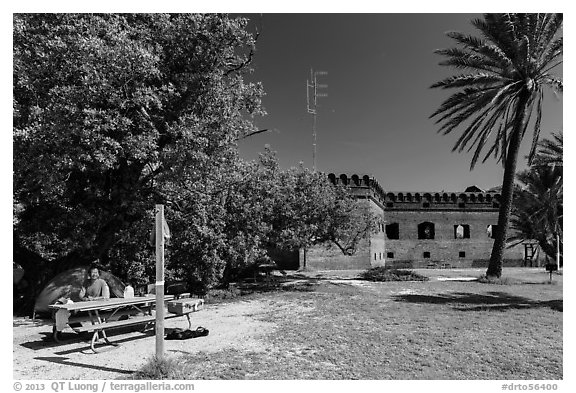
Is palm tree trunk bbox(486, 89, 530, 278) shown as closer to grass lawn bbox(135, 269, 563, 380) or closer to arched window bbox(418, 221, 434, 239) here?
grass lawn bbox(135, 269, 563, 380)

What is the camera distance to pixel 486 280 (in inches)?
728

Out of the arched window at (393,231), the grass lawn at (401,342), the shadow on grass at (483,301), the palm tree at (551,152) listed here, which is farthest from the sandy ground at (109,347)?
the arched window at (393,231)

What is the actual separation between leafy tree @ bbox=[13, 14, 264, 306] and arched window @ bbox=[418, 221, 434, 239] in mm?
29598

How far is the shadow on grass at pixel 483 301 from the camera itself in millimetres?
11203

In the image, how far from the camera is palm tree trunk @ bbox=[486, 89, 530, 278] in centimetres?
1762

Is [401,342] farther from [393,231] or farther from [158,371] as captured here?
[393,231]

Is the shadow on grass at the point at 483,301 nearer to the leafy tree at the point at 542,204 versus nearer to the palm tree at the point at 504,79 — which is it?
the palm tree at the point at 504,79

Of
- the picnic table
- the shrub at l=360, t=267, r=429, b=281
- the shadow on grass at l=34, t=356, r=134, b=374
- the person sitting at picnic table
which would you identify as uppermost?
the person sitting at picnic table

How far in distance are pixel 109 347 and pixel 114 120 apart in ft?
15.7

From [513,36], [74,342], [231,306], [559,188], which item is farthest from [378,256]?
[74,342]

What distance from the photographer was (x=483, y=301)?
41.0 feet

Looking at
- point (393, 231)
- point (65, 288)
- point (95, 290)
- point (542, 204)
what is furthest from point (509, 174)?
point (393, 231)

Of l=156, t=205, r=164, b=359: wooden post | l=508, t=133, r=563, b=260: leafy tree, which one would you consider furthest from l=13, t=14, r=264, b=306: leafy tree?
l=508, t=133, r=563, b=260: leafy tree

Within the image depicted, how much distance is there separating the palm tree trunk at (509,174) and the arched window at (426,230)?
18.5 metres
